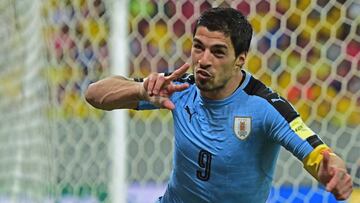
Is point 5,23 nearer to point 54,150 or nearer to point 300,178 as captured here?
point 54,150

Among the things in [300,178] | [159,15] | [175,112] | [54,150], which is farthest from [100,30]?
[175,112]

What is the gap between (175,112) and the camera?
2584 mm

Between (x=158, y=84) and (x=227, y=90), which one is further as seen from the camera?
(x=227, y=90)

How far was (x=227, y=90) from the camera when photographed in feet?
8.12

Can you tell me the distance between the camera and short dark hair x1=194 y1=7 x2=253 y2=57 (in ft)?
7.88

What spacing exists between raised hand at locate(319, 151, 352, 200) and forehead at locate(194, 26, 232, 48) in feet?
1.55

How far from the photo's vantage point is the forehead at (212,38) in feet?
→ 7.82

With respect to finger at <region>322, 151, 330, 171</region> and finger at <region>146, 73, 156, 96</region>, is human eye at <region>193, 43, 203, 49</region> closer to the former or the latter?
finger at <region>146, 73, 156, 96</region>

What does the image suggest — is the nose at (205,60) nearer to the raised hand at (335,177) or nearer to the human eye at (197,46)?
the human eye at (197,46)

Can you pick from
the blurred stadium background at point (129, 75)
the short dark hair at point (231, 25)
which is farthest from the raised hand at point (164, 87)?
the blurred stadium background at point (129, 75)

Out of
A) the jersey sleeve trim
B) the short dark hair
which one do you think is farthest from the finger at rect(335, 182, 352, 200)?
the short dark hair

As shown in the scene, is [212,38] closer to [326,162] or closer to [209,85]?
[209,85]

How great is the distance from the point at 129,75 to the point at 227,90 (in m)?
1.75

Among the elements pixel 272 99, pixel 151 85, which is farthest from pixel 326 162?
pixel 151 85
